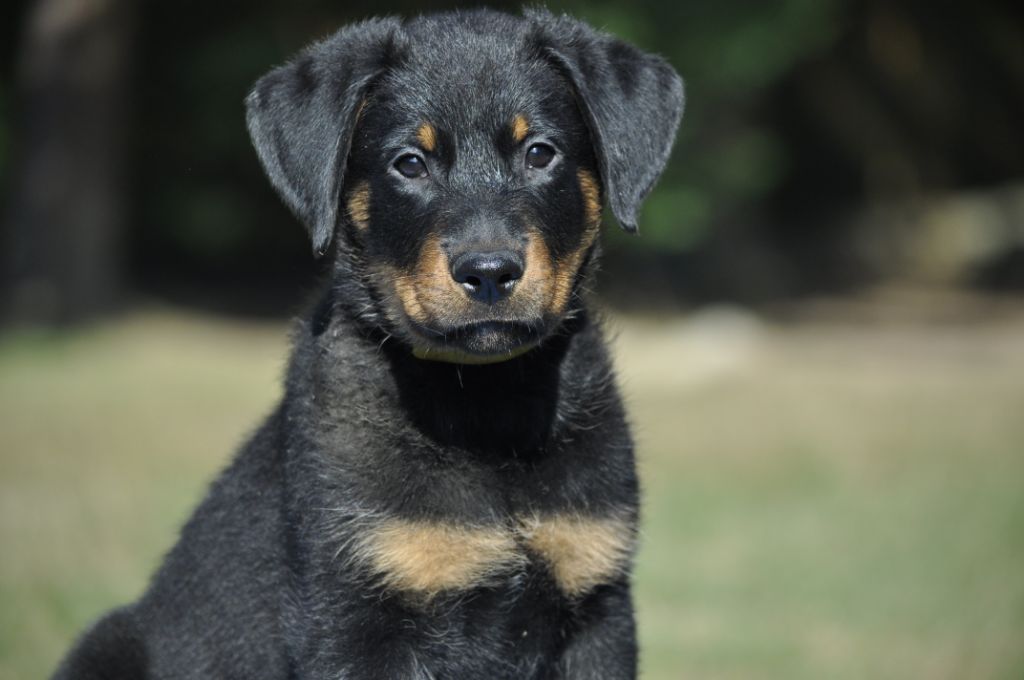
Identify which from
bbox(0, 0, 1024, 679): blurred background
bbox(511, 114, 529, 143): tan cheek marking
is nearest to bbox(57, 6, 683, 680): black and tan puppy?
bbox(511, 114, 529, 143): tan cheek marking

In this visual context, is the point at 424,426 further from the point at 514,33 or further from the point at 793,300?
the point at 793,300

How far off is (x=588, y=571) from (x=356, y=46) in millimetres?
1857

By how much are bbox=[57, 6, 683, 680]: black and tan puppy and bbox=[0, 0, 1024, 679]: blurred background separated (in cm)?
Answer: 49

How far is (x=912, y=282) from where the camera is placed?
66.4 feet

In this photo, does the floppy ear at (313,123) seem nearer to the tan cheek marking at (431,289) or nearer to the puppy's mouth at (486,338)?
the tan cheek marking at (431,289)

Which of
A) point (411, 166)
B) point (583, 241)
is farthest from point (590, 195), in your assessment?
point (411, 166)

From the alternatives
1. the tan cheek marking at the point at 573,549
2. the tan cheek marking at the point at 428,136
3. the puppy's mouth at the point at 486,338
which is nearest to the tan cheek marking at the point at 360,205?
the tan cheek marking at the point at 428,136

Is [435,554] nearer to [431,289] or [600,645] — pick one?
[600,645]

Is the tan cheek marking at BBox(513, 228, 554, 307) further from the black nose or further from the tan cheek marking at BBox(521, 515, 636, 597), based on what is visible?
the tan cheek marking at BBox(521, 515, 636, 597)

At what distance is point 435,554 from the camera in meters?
3.98

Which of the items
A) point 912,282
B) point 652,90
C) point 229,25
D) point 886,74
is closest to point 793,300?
point 912,282

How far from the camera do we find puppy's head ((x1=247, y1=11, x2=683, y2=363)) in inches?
159

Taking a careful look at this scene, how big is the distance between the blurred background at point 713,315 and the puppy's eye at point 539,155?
0.95 metres

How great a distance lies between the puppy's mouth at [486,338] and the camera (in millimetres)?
4008
